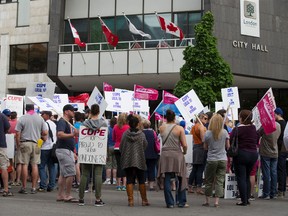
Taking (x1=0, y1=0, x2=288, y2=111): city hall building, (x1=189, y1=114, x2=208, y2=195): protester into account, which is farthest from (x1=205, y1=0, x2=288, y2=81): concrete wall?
(x1=189, y1=114, x2=208, y2=195): protester

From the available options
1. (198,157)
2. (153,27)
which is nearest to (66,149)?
(198,157)

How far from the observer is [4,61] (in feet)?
139

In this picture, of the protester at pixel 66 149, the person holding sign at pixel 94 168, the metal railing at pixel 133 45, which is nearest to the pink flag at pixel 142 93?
the protester at pixel 66 149

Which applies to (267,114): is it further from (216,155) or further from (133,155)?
(133,155)

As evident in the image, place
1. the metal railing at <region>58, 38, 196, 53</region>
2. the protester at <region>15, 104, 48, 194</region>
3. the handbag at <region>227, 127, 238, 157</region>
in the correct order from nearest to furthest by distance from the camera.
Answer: the handbag at <region>227, 127, 238, 157</region>
the protester at <region>15, 104, 48, 194</region>
the metal railing at <region>58, 38, 196, 53</region>

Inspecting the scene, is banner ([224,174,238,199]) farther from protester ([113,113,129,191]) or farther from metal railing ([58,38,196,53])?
metal railing ([58,38,196,53])

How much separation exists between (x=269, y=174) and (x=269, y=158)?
35 centimetres

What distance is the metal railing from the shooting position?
115ft

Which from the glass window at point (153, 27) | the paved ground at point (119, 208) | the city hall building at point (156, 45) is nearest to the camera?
the paved ground at point (119, 208)

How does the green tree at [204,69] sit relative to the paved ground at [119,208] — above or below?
above

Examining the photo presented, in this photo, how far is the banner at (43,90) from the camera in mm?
17250

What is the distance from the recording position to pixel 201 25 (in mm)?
27031

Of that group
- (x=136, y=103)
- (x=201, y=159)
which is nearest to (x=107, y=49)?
(x=136, y=103)

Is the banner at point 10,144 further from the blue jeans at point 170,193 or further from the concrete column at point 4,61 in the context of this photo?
the concrete column at point 4,61
